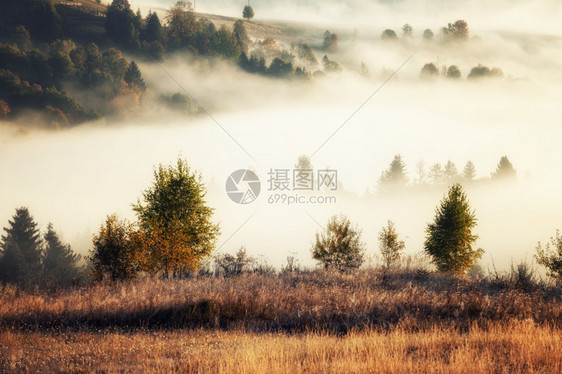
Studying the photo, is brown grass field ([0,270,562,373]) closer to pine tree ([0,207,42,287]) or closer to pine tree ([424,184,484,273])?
pine tree ([424,184,484,273])

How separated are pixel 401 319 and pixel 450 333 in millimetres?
1527

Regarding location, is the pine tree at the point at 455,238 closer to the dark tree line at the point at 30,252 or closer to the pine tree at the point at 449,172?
the dark tree line at the point at 30,252

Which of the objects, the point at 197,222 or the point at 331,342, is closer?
the point at 331,342

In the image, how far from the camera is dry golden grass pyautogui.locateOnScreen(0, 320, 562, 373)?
9.17 m

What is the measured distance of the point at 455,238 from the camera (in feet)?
125

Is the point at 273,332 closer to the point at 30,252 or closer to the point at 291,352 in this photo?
the point at 291,352

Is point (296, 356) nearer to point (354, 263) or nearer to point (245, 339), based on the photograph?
point (245, 339)

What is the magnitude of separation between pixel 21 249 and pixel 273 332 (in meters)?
64.5

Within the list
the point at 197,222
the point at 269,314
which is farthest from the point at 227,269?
the point at 269,314

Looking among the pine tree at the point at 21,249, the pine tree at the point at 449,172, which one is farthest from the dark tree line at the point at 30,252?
the pine tree at the point at 449,172

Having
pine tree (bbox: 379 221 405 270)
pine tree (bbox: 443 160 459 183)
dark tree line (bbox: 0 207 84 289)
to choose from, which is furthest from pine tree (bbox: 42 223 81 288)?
pine tree (bbox: 443 160 459 183)

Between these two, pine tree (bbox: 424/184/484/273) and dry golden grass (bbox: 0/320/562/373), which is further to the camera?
pine tree (bbox: 424/184/484/273)

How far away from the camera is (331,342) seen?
11328mm

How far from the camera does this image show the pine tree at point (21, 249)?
63125 mm
